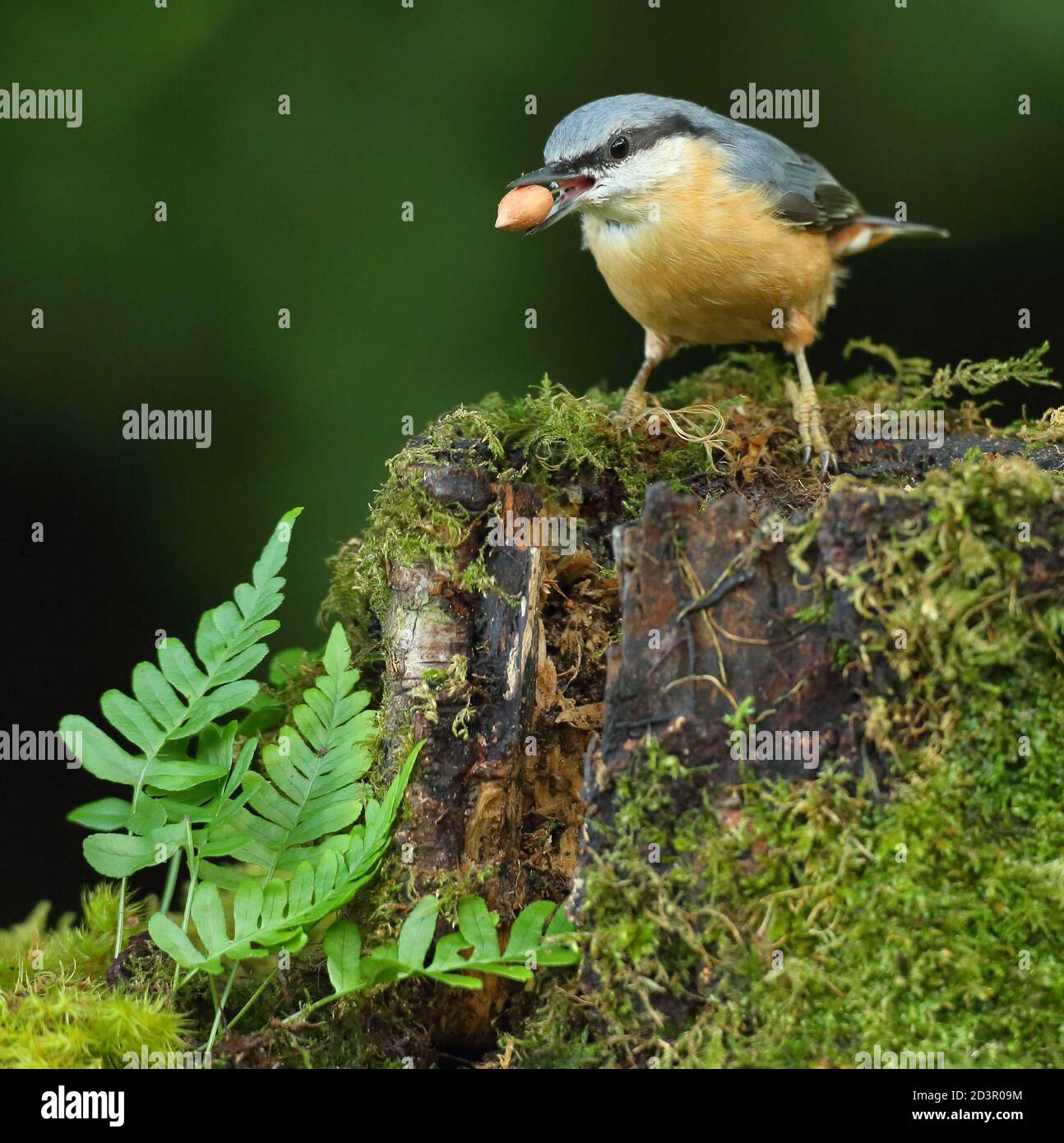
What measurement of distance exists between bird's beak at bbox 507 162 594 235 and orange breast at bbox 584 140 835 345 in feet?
0.60

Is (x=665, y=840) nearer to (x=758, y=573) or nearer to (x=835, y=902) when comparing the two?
(x=835, y=902)

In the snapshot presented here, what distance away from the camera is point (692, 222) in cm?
301

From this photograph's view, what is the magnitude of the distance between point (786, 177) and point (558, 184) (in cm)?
70

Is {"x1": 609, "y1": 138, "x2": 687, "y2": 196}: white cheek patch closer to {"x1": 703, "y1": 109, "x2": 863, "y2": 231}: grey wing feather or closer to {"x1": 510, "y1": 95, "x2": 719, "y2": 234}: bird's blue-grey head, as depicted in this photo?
{"x1": 510, "y1": 95, "x2": 719, "y2": 234}: bird's blue-grey head

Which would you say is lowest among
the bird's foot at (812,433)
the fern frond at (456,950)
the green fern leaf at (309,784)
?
the fern frond at (456,950)

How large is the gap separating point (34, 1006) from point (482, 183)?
2882 mm

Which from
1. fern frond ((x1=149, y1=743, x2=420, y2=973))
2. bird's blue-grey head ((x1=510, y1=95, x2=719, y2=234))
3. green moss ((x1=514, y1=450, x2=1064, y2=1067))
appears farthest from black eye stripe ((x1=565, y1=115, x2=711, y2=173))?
fern frond ((x1=149, y1=743, x2=420, y2=973))

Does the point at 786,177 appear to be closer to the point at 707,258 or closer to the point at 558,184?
the point at 707,258

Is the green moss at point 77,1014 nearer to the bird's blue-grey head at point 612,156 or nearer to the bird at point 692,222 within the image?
the bird at point 692,222

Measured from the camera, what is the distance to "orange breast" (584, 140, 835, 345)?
3.01 meters

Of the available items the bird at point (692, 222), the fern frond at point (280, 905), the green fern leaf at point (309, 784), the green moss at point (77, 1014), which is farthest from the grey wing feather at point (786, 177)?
the green moss at point (77, 1014)

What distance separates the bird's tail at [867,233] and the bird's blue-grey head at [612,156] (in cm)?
69

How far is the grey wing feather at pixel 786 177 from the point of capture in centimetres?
316
